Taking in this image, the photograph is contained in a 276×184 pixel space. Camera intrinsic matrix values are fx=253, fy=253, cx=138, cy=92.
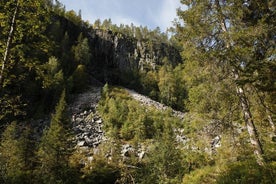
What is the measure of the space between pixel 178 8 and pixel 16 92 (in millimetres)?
43872

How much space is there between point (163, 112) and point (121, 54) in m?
45.0

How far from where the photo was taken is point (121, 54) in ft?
276

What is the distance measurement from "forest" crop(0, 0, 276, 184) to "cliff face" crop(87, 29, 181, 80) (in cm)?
1406

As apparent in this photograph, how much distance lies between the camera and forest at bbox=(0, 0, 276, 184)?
7.86 meters

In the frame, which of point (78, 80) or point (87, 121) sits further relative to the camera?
point (78, 80)

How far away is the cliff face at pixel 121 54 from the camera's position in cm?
8027

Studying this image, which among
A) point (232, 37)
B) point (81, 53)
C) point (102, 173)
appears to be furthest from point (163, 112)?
point (232, 37)

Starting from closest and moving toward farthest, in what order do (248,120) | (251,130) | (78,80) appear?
(251,130), (248,120), (78,80)

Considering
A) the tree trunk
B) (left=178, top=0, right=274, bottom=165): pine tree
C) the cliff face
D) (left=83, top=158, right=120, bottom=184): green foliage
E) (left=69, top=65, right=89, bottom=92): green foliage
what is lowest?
(left=83, top=158, right=120, bottom=184): green foliage

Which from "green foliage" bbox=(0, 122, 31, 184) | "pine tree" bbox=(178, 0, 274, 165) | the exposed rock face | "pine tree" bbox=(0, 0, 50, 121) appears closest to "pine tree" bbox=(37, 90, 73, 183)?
"green foliage" bbox=(0, 122, 31, 184)

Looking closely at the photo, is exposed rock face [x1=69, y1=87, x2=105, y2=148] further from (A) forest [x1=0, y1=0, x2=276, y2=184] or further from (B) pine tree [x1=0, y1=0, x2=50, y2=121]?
(B) pine tree [x1=0, y1=0, x2=50, y2=121]

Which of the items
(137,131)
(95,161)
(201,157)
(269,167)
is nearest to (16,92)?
(137,131)

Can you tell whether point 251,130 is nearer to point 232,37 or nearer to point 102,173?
point 232,37

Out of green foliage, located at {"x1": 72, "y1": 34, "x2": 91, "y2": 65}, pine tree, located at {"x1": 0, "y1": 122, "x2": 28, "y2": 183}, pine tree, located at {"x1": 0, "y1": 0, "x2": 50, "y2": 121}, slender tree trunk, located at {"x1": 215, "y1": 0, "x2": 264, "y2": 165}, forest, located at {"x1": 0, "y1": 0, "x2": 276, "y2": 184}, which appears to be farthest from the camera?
green foliage, located at {"x1": 72, "y1": 34, "x2": 91, "y2": 65}
